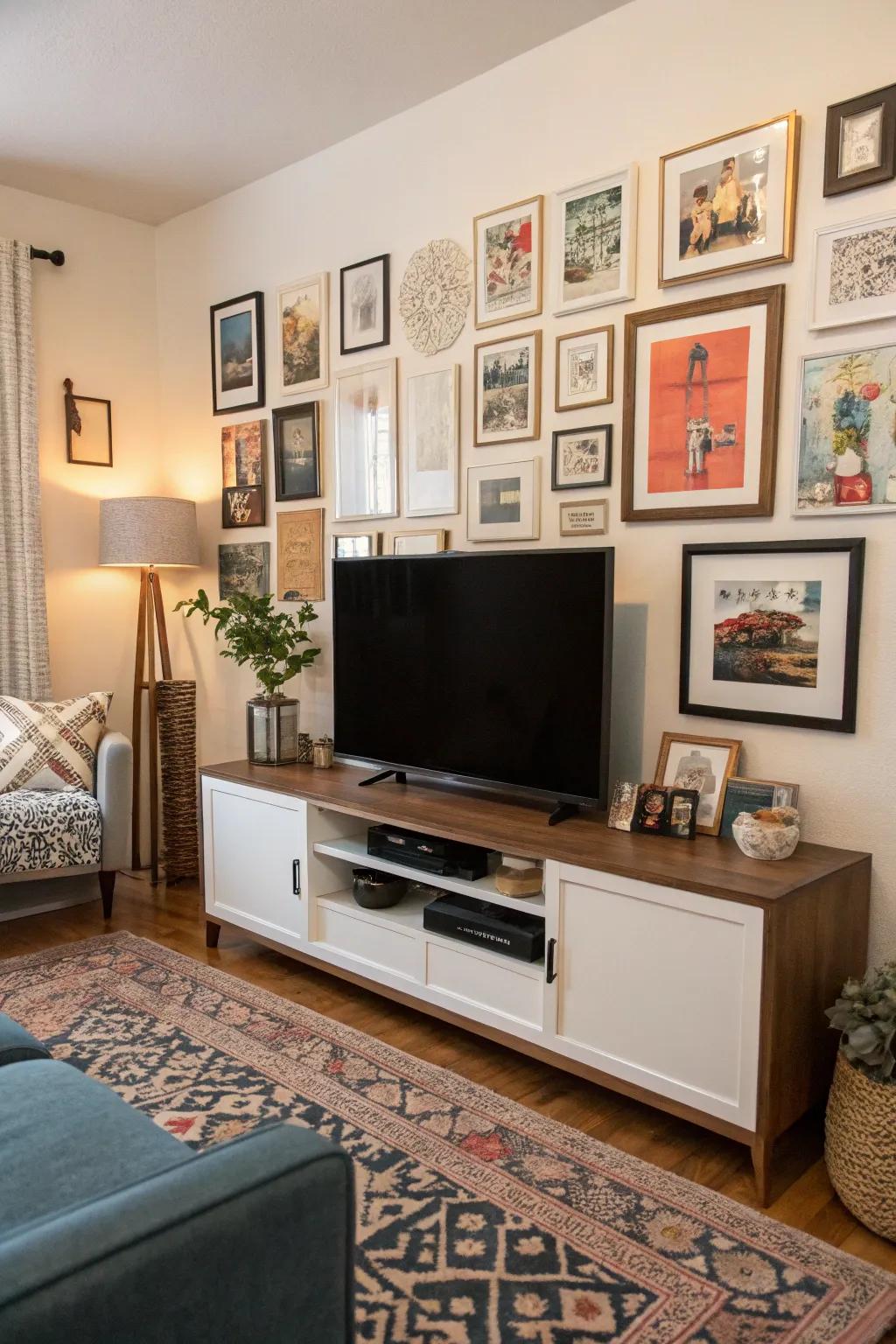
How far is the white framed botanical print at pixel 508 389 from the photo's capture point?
2820 mm

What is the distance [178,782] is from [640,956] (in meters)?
2.47

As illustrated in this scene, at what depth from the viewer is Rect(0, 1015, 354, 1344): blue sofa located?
2.45 ft

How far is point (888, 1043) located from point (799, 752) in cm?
72

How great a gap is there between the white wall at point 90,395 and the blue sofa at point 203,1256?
3543 millimetres

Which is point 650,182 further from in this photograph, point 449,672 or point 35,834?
point 35,834

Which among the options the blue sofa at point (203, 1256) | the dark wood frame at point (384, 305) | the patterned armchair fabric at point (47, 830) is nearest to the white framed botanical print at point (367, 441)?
the dark wood frame at point (384, 305)

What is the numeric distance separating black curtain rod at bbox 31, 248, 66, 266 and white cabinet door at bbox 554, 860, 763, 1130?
3332mm

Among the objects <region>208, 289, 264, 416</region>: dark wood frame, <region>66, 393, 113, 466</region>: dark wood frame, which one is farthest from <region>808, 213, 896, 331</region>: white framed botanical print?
<region>66, 393, 113, 466</region>: dark wood frame

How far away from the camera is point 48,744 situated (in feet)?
11.7

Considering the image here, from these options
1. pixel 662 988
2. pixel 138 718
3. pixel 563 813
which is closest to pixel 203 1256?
pixel 662 988

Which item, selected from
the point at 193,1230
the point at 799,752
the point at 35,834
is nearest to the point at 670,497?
the point at 799,752

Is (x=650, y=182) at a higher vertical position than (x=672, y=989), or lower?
higher

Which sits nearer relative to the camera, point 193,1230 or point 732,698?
point 193,1230

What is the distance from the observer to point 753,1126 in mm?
1908
